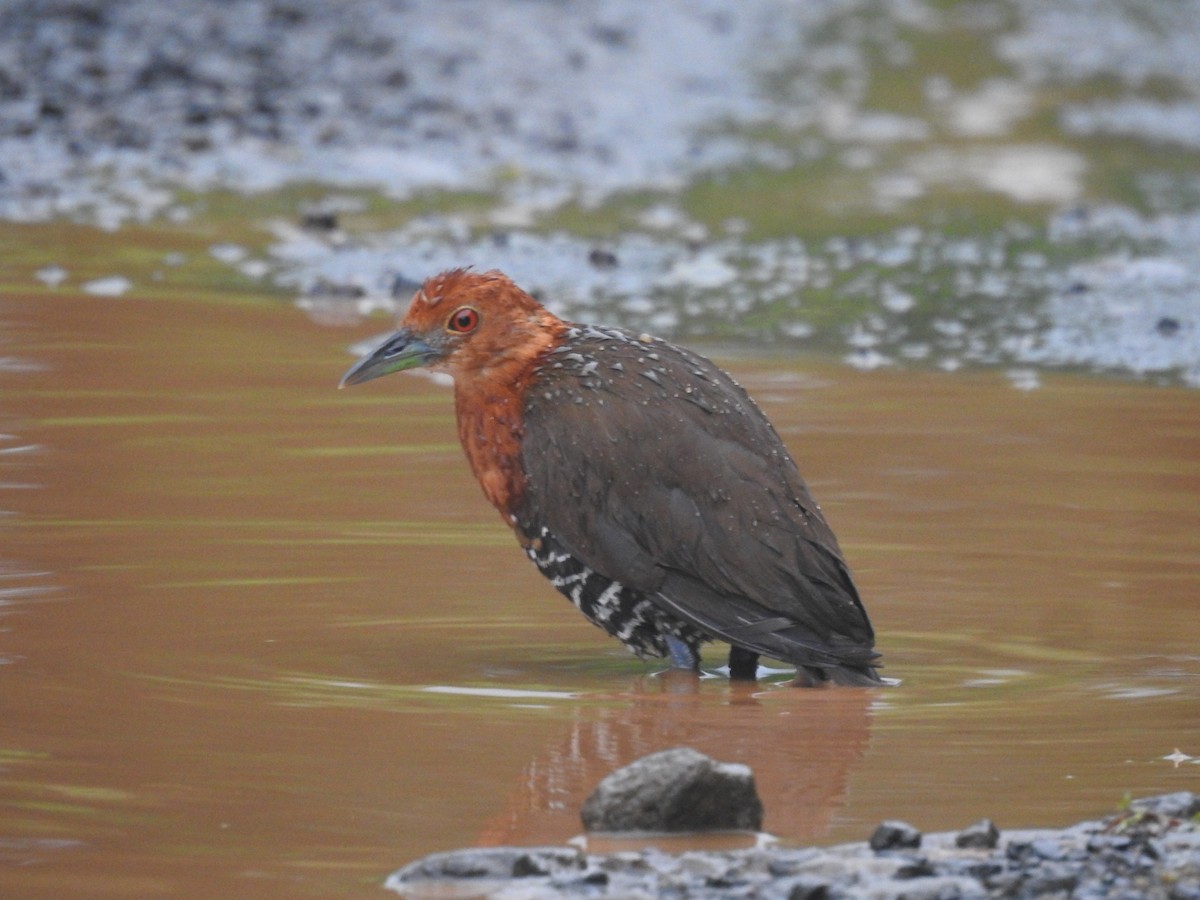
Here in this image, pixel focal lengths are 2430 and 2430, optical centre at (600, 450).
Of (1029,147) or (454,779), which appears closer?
(454,779)

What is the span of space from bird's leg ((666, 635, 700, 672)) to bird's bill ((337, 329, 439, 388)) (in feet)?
3.16

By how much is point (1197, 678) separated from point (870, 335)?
17.5 feet

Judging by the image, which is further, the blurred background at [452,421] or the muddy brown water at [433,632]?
the blurred background at [452,421]

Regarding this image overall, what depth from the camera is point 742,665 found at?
19.6 ft

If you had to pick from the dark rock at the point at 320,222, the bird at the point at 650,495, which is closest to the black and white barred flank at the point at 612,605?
the bird at the point at 650,495

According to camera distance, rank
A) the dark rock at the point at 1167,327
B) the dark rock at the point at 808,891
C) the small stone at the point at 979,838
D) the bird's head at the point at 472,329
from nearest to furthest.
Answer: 1. the dark rock at the point at 808,891
2. the small stone at the point at 979,838
3. the bird's head at the point at 472,329
4. the dark rock at the point at 1167,327

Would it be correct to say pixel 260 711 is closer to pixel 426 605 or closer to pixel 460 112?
pixel 426 605

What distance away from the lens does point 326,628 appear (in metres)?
6.09

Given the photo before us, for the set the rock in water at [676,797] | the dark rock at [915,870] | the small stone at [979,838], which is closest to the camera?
the dark rock at [915,870]

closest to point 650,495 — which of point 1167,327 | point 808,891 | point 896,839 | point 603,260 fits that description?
point 896,839

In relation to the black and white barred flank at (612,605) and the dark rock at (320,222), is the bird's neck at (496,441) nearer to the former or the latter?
the black and white barred flank at (612,605)

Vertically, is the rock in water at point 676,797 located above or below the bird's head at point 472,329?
below

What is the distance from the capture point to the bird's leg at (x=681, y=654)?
19.5ft

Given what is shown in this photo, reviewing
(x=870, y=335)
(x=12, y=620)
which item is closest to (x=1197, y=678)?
(x=12, y=620)
